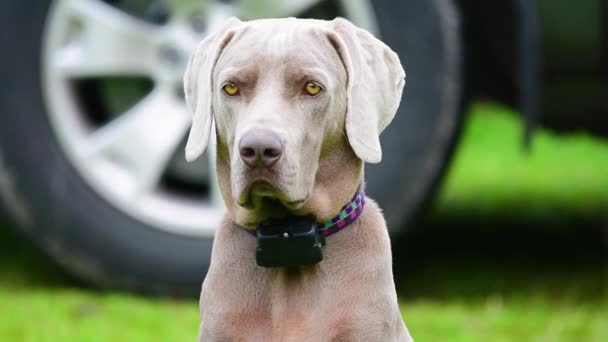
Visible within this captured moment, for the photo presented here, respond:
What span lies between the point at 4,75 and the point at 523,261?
2761mm

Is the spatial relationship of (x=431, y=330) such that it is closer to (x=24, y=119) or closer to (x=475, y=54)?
(x=475, y=54)

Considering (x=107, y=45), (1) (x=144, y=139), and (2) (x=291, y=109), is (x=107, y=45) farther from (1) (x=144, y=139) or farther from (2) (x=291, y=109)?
(2) (x=291, y=109)

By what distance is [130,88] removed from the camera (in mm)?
4977

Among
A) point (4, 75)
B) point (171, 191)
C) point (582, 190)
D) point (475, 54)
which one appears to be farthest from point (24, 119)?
point (582, 190)

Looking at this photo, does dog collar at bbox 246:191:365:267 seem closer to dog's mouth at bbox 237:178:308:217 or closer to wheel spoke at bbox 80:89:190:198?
dog's mouth at bbox 237:178:308:217

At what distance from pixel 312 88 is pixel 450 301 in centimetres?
264

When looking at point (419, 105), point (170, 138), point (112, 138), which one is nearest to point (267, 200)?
point (419, 105)

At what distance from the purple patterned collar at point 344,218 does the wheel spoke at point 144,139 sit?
1920 mm

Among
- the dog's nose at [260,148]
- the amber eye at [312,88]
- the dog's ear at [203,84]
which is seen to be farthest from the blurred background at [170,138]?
the dog's nose at [260,148]

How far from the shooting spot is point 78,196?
4.71 metres

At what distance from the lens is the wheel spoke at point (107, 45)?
4.68 metres

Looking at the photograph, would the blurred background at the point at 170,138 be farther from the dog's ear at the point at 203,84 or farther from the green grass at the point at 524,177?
the dog's ear at the point at 203,84

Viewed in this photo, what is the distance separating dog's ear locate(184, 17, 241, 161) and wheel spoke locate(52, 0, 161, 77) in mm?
1912

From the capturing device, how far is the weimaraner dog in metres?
2.62
